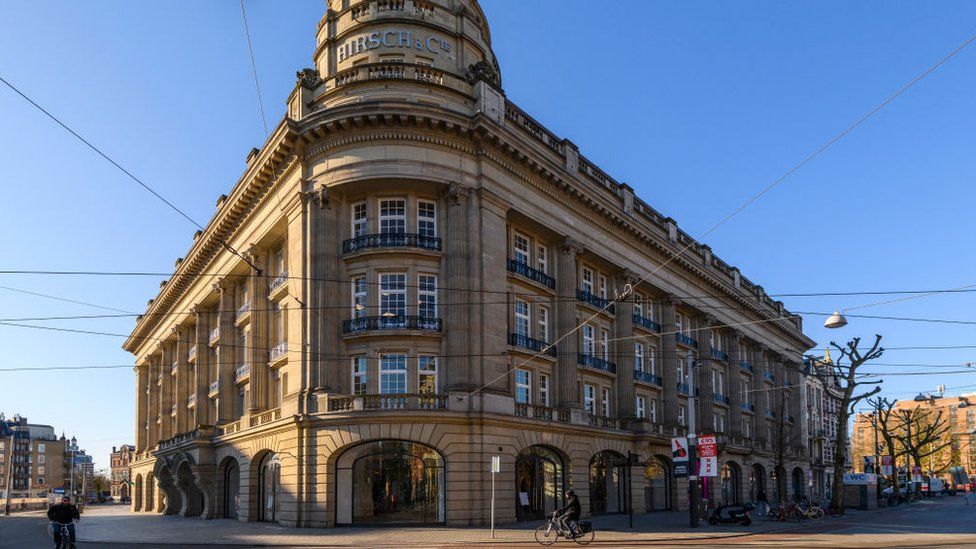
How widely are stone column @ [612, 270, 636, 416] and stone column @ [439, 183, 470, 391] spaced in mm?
15401

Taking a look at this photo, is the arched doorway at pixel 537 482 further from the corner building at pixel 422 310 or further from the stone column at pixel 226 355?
the stone column at pixel 226 355

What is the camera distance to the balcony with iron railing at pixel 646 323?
2057 inches

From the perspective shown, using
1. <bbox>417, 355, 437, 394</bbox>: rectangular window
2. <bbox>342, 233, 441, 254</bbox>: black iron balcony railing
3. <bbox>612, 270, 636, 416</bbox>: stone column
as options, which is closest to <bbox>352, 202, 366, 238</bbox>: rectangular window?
<bbox>342, 233, 441, 254</bbox>: black iron balcony railing

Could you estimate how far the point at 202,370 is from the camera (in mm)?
55125

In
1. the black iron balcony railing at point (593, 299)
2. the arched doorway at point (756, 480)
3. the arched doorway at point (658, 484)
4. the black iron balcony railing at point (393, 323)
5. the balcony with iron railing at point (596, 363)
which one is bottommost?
the arched doorway at point (756, 480)

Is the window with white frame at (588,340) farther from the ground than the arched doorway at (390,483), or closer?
farther from the ground

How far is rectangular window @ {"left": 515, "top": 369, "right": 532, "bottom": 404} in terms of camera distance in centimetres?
4034

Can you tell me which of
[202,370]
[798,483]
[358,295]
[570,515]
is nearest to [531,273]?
[358,295]

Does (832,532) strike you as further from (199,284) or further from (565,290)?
(199,284)

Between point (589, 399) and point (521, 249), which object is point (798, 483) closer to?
point (589, 399)

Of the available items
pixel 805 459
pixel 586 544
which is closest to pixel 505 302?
pixel 586 544

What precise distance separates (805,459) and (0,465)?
541ft

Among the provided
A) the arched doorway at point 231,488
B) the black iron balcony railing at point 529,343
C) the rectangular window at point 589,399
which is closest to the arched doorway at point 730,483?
the rectangular window at point 589,399

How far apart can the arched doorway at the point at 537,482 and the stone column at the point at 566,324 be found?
2.99 m
